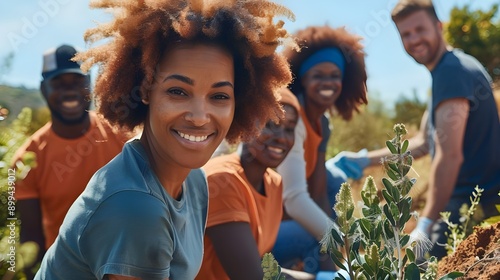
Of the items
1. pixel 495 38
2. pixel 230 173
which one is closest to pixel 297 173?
pixel 230 173

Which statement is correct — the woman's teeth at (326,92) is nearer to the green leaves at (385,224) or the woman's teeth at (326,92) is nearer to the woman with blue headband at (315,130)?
the woman with blue headband at (315,130)

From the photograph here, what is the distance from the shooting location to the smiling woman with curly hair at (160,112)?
1.94 meters

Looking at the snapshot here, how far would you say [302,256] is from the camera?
443 cm

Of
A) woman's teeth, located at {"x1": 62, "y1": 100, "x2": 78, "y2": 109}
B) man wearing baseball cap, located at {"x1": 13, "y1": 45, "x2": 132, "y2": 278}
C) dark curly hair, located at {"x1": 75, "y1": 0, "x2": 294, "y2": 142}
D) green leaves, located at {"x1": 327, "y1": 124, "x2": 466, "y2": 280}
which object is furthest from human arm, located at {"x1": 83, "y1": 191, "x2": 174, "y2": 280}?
woman's teeth, located at {"x1": 62, "y1": 100, "x2": 78, "y2": 109}

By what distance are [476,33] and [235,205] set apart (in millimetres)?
11840

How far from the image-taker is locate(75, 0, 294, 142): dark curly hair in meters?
2.23

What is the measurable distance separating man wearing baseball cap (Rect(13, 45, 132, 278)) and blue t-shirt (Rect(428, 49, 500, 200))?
6.88 ft

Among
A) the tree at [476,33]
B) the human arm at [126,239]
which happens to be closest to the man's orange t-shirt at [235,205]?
the human arm at [126,239]

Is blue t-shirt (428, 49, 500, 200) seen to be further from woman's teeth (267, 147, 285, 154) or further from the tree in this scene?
the tree

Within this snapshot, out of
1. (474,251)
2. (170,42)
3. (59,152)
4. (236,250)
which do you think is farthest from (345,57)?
(474,251)

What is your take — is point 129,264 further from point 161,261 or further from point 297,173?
point 297,173

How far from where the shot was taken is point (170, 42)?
2252mm

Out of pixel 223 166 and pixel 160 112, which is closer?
pixel 160 112

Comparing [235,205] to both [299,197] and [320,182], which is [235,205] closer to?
[299,197]
